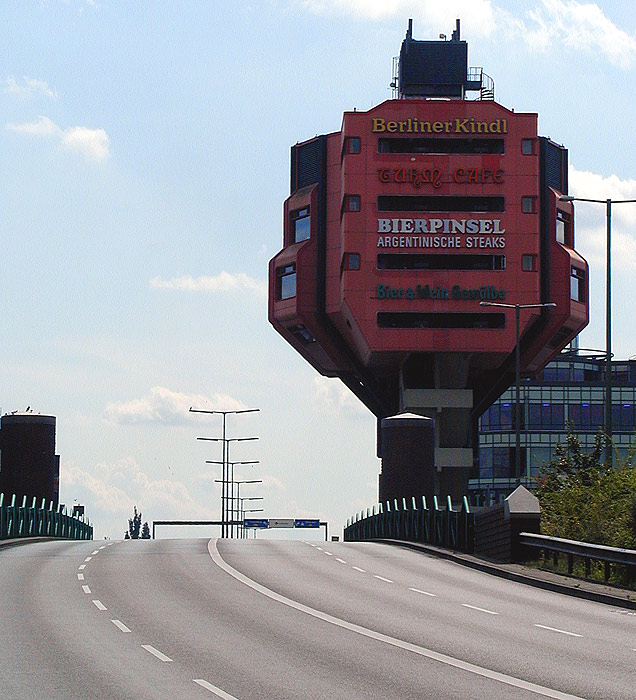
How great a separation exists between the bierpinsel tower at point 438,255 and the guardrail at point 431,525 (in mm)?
41881

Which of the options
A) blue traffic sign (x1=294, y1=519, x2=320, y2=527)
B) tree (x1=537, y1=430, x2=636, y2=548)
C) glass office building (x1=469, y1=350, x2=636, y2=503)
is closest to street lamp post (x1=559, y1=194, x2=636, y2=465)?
tree (x1=537, y1=430, x2=636, y2=548)

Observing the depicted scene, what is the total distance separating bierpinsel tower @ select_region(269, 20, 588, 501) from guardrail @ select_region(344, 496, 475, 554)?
41881 mm

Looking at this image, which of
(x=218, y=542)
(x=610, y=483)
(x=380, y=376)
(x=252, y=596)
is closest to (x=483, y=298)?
(x=380, y=376)

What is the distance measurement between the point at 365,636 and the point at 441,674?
3.77 m

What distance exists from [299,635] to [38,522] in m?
40.2

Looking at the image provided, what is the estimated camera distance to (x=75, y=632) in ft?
63.8

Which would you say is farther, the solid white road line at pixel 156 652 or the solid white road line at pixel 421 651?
the solid white road line at pixel 156 652

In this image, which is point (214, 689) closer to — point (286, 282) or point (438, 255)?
point (438, 255)

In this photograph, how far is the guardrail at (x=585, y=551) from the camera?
25.5 metres

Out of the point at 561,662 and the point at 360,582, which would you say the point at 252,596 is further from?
the point at 561,662

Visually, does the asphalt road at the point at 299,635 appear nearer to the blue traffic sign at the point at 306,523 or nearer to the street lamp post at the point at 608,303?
the street lamp post at the point at 608,303

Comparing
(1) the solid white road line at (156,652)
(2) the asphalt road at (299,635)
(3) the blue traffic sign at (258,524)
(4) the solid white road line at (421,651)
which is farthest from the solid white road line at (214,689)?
(3) the blue traffic sign at (258,524)

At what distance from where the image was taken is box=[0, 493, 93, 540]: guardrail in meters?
49.2

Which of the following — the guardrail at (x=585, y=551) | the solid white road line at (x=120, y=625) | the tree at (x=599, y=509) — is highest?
the tree at (x=599, y=509)
